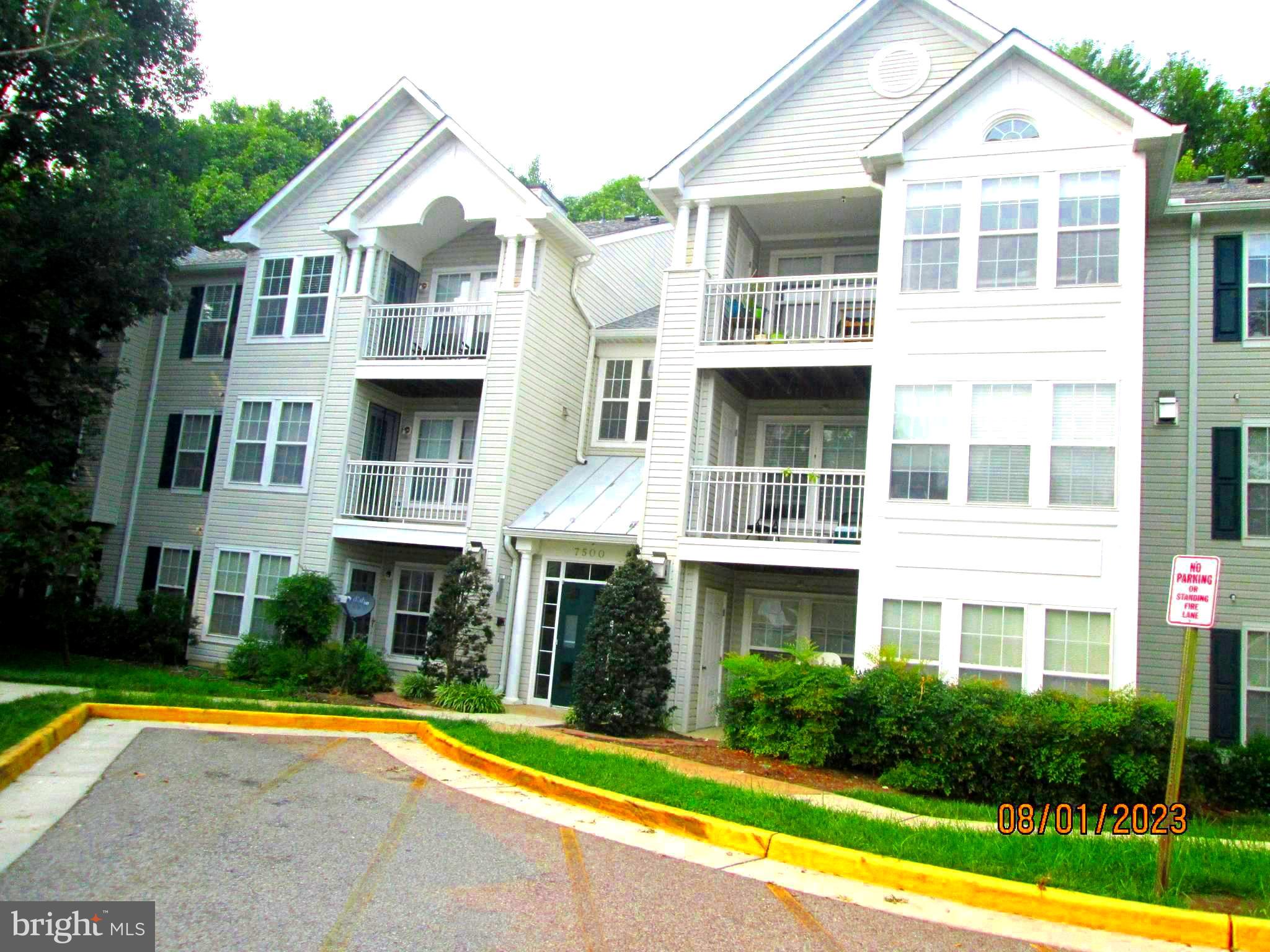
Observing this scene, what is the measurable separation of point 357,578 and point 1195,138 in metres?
26.8

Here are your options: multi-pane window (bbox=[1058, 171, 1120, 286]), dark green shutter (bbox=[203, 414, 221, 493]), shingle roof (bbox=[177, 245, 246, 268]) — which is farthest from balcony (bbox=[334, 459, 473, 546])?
multi-pane window (bbox=[1058, 171, 1120, 286])

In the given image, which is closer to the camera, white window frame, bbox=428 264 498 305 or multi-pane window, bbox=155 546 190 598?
white window frame, bbox=428 264 498 305

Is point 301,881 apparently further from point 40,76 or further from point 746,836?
point 40,76

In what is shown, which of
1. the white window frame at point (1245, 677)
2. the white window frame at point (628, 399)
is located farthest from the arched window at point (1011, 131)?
the white window frame at point (1245, 677)

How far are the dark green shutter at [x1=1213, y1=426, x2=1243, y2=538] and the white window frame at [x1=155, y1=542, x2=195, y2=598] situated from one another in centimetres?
1957

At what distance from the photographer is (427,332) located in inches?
773

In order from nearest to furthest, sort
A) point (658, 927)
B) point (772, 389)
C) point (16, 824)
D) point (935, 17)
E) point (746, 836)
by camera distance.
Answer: point (658, 927)
point (16, 824)
point (746, 836)
point (935, 17)
point (772, 389)

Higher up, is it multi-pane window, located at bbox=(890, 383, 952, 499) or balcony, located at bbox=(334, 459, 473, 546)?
multi-pane window, located at bbox=(890, 383, 952, 499)

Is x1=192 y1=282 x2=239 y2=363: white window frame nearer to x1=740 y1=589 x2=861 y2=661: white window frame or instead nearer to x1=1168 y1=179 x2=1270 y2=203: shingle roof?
x1=740 y1=589 x2=861 y2=661: white window frame

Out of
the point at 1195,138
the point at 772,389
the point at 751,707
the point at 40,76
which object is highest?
the point at 1195,138

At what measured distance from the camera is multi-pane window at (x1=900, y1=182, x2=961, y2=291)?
48.5 feet

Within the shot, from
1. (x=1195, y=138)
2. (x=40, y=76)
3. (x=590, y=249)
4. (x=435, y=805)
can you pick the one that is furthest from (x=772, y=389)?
(x=1195, y=138)

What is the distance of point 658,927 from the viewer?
5949 millimetres

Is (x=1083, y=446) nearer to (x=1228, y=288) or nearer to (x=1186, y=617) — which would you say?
(x=1228, y=288)
